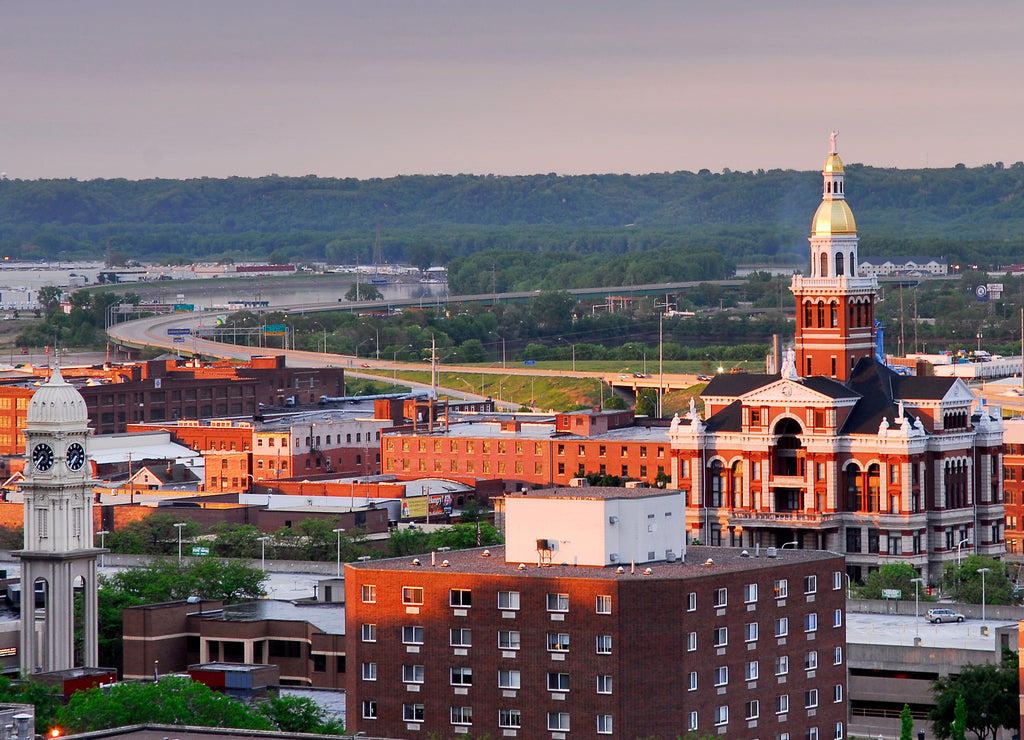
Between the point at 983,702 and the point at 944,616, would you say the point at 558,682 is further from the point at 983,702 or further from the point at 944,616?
the point at 944,616

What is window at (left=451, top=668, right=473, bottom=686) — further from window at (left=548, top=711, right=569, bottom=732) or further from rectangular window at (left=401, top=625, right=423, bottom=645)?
window at (left=548, top=711, right=569, bottom=732)

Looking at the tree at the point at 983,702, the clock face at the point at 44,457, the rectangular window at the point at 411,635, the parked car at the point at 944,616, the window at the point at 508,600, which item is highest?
the clock face at the point at 44,457

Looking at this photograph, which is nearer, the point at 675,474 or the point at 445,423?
the point at 675,474

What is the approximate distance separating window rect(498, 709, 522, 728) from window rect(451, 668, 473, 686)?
4.19ft

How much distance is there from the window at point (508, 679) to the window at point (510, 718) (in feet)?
2.12

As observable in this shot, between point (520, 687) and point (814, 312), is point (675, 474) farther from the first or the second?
point (520, 687)

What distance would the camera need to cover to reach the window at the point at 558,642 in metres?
74.9

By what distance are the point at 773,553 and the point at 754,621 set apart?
14.2 feet

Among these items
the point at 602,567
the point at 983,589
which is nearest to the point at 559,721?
the point at 602,567

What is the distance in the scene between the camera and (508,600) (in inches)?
2997

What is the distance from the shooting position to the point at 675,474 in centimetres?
14425

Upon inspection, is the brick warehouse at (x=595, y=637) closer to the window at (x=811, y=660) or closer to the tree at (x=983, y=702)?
the window at (x=811, y=660)

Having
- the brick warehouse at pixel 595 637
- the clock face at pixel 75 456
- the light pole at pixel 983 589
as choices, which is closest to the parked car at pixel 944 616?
the light pole at pixel 983 589

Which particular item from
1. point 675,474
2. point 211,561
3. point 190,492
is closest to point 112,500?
point 190,492
